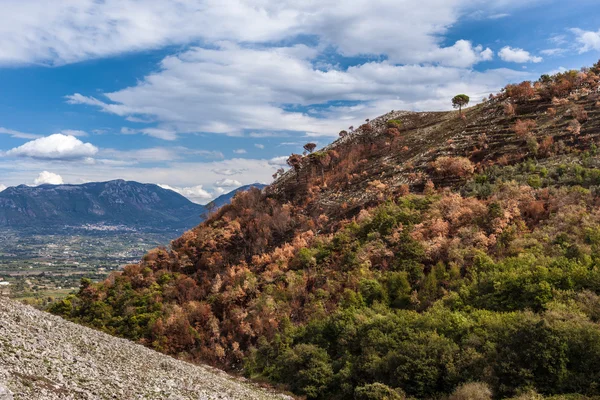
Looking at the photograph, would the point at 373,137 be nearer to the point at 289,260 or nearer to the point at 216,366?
the point at 289,260

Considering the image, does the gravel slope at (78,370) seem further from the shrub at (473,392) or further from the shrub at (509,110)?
the shrub at (509,110)

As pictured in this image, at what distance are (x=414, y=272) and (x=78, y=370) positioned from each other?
21784 millimetres

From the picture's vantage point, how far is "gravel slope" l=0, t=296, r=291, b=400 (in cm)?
1130

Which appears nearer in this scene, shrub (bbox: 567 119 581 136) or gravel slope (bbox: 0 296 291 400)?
gravel slope (bbox: 0 296 291 400)

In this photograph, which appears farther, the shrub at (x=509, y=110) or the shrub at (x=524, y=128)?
the shrub at (x=509, y=110)

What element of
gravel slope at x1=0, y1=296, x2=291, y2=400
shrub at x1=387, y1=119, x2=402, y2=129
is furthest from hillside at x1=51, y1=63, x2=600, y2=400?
gravel slope at x1=0, y1=296, x2=291, y2=400

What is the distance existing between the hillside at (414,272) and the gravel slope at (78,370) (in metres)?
7.24

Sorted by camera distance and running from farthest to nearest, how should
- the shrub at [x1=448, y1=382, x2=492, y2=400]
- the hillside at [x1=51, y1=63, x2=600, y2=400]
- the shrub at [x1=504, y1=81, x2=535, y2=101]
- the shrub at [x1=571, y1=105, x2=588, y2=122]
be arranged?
1. the shrub at [x1=504, y1=81, x2=535, y2=101]
2. the shrub at [x1=571, y1=105, x2=588, y2=122]
3. the hillside at [x1=51, y1=63, x2=600, y2=400]
4. the shrub at [x1=448, y1=382, x2=492, y2=400]

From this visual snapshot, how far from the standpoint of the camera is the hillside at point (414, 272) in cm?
1825

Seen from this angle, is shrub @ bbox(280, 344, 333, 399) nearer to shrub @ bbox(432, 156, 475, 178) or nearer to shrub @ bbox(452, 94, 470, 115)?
shrub @ bbox(432, 156, 475, 178)

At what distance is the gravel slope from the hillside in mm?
7237

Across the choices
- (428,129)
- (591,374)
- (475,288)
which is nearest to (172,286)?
(475,288)

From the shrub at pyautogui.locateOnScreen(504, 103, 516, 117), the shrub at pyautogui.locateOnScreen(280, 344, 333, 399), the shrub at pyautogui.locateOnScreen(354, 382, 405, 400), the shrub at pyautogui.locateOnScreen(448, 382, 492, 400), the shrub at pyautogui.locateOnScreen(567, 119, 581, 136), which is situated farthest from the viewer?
the shrub at pyautogui.locateOnScreen(504, 103, 516, 117)

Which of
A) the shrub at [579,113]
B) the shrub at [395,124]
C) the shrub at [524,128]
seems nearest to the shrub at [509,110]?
the shrub at [524,128]
